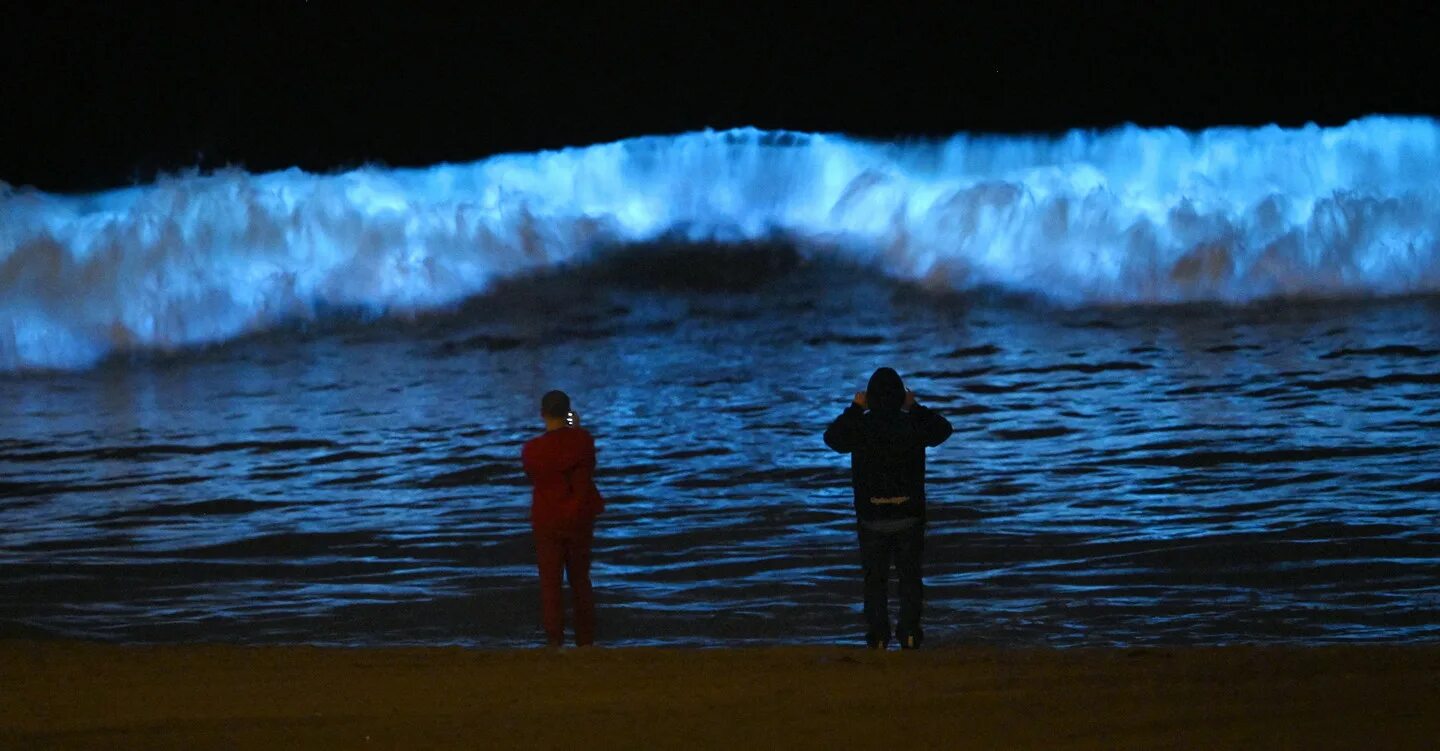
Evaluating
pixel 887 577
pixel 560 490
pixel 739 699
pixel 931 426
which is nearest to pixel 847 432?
pixel 931 426

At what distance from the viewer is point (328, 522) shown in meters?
13.7

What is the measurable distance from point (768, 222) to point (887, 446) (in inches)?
992

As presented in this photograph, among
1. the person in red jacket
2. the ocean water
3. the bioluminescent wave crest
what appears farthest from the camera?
the bioluminescent wave crest

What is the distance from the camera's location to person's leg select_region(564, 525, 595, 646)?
328 inches

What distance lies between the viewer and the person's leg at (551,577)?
829cm

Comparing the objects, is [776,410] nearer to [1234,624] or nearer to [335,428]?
[335,428]

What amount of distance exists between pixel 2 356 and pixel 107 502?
607 inches

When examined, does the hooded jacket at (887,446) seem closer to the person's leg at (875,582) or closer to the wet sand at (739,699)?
the person's leg at (875,582)

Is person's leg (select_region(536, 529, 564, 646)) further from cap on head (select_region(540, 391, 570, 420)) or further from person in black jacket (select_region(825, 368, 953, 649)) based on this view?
person in black jacket (select_region(825, 368, 953, 649))

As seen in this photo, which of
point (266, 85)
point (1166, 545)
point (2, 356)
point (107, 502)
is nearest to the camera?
point (1166, 545)

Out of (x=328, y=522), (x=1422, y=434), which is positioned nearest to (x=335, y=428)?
(x=328, y=522)

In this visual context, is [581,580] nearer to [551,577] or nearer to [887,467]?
[551,577]

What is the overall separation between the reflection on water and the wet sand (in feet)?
5.30

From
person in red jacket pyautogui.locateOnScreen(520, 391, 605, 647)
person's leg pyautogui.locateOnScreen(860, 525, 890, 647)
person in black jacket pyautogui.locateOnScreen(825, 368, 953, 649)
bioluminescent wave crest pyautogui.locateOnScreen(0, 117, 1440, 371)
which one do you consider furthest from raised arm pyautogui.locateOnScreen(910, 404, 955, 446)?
bioluminescent wave crest pyautogui.locateOnScreen(0, 117, 1440, 371)
